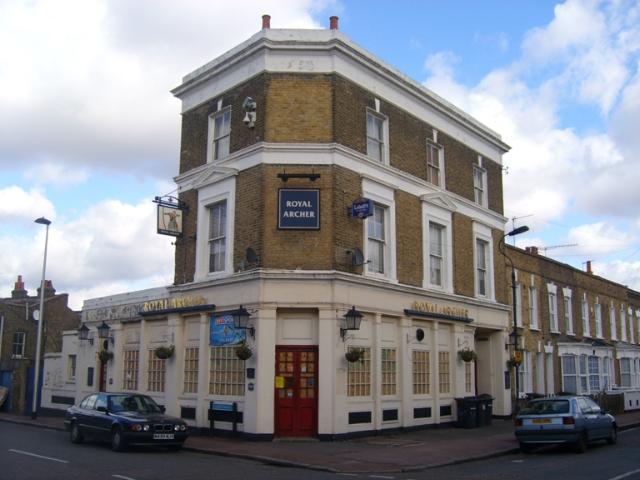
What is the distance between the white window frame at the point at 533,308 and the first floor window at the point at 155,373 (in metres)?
16.8

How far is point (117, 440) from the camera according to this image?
53.4ft

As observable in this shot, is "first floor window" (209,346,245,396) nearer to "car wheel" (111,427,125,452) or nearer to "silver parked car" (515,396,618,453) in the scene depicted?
"car wheel" (111,427,125,452)

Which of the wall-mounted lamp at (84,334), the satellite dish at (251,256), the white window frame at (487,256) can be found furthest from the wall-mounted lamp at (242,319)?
the white window frame at (487,256)

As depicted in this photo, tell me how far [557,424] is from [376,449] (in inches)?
180

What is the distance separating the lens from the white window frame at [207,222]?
20203 mm

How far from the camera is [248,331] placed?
61.8 ft

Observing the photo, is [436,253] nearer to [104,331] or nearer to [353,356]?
[353,356]

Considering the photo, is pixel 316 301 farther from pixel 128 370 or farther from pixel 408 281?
pixel 128 370

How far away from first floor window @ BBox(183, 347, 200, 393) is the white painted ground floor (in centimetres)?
3

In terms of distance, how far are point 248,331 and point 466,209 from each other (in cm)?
1096

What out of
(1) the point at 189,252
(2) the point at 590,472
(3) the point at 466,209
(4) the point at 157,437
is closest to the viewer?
(2) the point at 590,472

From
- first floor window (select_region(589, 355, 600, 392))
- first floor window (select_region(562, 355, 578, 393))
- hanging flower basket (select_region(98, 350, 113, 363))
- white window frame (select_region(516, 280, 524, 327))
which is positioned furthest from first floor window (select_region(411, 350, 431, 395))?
first floor window (select_region(589, 355, 600, 392))

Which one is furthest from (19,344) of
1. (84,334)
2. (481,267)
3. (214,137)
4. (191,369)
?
(481,267)

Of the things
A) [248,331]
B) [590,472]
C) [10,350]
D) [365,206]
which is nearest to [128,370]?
[248,331]
